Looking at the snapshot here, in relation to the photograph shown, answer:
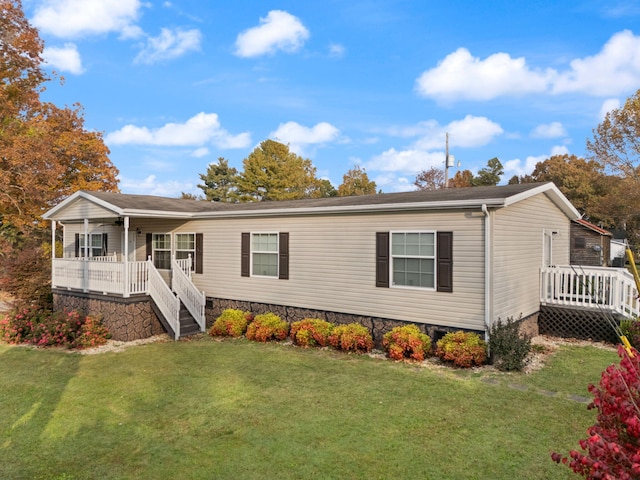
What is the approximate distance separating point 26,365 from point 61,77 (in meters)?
17.5

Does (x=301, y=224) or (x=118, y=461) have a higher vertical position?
(x=301, y=224)

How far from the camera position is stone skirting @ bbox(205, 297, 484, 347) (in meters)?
8.88

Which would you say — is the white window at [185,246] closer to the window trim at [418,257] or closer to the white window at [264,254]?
the white window at [264,254]

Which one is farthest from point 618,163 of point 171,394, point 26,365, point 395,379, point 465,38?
point 26,365

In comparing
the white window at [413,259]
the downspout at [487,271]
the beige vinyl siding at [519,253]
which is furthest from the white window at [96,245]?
the beige vinyl siding at [519,253]

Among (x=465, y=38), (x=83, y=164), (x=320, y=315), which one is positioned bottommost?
(x=320, y=315)

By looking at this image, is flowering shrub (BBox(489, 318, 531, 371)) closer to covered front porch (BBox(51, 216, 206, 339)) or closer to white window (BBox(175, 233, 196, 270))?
covered front porch (BBox(51, 216, 206, 339))

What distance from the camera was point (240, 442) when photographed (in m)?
4.93

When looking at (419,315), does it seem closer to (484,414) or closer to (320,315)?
(320,315)

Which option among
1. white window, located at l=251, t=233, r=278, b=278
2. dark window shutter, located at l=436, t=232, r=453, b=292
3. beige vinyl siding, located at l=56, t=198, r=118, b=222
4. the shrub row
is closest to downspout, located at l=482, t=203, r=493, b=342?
the shrub row

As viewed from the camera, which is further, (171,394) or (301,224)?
(301,224)

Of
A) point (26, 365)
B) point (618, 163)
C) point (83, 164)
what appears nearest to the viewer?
point (26, 365)

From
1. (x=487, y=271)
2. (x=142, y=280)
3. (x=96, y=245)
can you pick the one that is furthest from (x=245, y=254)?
(x=96, y=245)

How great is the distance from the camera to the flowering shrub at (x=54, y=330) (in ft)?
33.3
